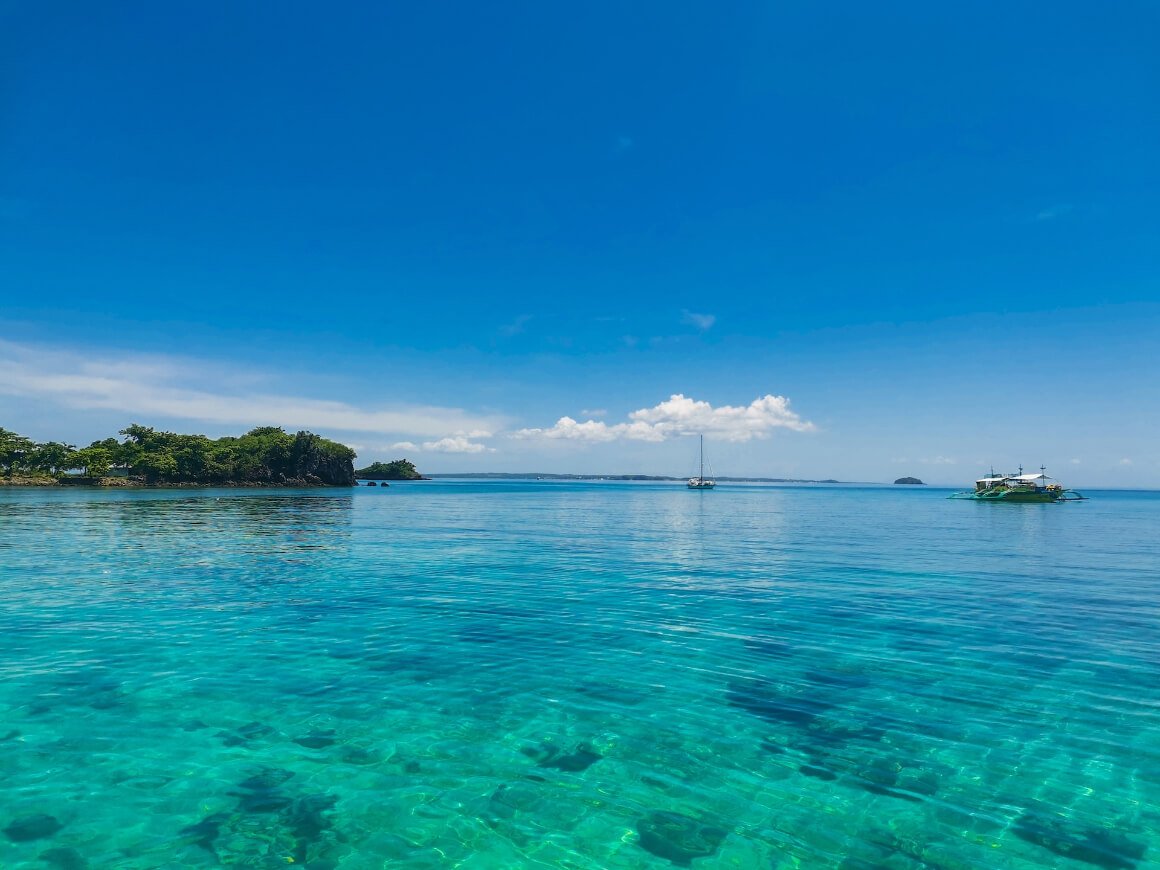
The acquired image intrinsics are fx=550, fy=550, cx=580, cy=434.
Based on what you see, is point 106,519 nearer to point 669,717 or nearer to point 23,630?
point 23,630

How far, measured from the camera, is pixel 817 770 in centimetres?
968

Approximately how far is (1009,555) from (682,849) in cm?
4608

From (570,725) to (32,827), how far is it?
832 centimetres

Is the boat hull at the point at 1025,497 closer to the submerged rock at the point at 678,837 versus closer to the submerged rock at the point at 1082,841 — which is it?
the submerged rock at the point at 1082,841

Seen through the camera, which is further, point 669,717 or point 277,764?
point 669,717

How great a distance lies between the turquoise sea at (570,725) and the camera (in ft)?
25.3

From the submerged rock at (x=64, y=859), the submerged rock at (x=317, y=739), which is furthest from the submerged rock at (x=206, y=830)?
the submerged rock at (x=317, y=739)

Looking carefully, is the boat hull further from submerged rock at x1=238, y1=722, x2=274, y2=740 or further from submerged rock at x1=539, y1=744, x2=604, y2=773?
submerged rock at x1=238, y1=722, x2=274, y2=740

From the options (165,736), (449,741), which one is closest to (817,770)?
(449,741)

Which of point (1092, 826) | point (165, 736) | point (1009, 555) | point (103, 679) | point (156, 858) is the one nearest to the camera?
point (156, 858)

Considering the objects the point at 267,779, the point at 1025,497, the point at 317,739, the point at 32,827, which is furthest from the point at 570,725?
the point at 1025,497

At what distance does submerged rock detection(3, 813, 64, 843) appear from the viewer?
7484 millimetres

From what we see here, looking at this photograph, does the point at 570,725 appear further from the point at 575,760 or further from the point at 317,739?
the point at 317,739

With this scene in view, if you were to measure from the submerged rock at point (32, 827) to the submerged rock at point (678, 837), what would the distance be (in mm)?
8250
